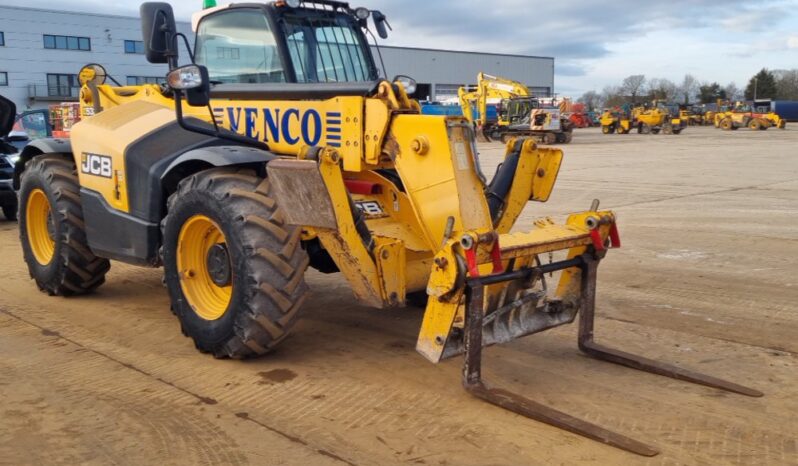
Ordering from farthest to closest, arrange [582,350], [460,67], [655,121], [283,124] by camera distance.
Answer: [460,67]
[655,121]
[283,124]
[582,350]

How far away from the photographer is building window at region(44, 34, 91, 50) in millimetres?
55438

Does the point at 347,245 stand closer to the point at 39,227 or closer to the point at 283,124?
the point at 283,124

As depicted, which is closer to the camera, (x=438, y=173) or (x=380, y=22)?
(x=438, y=173)

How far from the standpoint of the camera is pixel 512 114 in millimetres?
39312

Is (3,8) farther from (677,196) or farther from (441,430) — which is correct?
(441,430)

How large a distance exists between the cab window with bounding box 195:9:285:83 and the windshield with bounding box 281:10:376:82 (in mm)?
158

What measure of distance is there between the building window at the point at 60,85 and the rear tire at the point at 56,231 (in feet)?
173

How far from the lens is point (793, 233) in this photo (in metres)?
10.5

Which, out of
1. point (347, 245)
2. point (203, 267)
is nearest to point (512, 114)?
point (203, 267)

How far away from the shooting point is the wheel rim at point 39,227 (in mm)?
7270

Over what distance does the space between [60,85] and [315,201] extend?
57637mm

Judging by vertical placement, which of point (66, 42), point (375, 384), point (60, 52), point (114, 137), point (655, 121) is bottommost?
point (375, 384)

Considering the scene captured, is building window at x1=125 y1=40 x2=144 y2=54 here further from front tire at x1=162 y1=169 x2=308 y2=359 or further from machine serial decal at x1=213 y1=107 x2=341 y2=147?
front tire at x1=162 y1=169 x2=308 y2=359

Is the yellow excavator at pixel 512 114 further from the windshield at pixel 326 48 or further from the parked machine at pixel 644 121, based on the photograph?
the windshield at pixel 326 48
